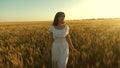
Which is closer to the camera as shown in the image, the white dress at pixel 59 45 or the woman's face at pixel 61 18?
the woman's face at pixel 61 18

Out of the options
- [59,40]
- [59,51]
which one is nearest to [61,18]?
[59,40]

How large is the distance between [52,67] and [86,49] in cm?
151

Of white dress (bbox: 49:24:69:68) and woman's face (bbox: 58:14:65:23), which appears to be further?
white dress (bbox: 49:24:69:68)

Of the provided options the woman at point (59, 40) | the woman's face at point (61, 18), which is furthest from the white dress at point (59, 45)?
the woman's face at point (61, 18)

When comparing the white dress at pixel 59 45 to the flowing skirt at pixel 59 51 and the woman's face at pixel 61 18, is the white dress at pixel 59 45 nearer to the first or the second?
the flowing skirt at pixel 59 51

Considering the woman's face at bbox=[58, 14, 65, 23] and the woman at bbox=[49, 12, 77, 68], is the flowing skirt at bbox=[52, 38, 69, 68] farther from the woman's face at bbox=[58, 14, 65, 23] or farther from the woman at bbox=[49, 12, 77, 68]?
the woman's face at bbox=[58, 14, 65, 23]

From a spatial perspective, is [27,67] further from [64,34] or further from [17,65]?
[64,34]

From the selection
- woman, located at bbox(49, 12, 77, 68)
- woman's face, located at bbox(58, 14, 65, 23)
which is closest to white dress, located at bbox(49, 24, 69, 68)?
woman, located at bbox(49, 12, 77, 68)

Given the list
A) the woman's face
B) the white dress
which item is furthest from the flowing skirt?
the woman's face


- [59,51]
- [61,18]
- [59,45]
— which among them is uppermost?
[61,18]

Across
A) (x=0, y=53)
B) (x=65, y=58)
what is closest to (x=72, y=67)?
(x=65, y=58)

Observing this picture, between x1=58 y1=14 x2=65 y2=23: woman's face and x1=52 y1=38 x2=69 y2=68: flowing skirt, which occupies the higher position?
x1=58 y1=14 x2=65 y2=23: woman's face

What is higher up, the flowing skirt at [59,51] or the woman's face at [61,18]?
the woman's face at [61,18]

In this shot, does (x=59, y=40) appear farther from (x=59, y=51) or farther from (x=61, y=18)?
(x=61, y=18)
